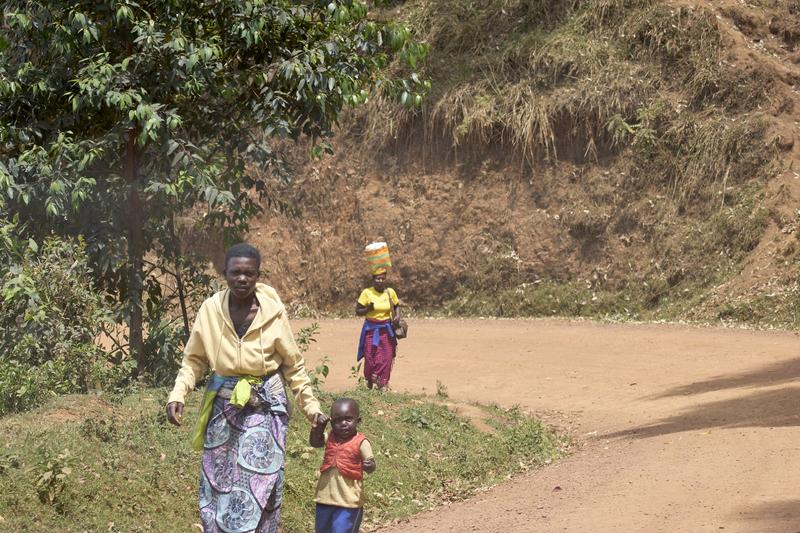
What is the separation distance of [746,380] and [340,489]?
7.68m

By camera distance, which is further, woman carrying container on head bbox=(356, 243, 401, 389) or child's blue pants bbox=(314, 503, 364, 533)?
woman carrying container on head bbox=(356, 243, 401, 389)

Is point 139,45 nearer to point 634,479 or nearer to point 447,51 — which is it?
point 634,479

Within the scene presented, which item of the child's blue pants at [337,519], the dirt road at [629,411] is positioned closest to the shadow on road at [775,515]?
the dirt road at [629,411]

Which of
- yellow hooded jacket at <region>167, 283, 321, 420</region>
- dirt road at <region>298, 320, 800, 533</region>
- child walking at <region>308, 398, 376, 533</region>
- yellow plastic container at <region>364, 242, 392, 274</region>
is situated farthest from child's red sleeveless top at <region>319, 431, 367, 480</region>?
yellow plastic container at <region>364, 242, 392, 274</region>

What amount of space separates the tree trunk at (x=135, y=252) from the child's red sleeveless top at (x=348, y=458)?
4633 mm

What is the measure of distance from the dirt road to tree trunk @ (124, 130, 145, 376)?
350 cm

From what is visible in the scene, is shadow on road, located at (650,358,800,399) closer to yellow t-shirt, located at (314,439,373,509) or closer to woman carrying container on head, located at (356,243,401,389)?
woman carrying container on head, located at (356,243,401,389)

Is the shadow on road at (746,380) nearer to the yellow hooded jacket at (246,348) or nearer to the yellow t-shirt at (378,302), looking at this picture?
the yellow t-shirt at (378,302)

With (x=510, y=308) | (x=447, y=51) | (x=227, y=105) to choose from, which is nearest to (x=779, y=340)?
(x=510, y=308)

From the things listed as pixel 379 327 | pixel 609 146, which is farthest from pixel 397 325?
pixel 609 146

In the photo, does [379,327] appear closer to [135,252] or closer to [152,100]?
[135,252]

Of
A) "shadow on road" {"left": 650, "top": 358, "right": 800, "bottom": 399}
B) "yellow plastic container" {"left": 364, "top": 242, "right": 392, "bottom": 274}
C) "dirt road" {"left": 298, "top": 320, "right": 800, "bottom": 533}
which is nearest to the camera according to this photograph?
"dirt road" {"left": 298, "top": 320, "right": 800, "bottom": 533}

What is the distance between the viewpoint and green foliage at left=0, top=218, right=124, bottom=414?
8.93 meters

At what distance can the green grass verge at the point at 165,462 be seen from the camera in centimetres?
706
